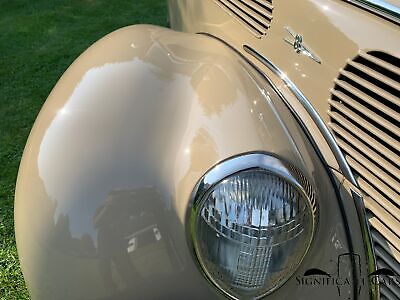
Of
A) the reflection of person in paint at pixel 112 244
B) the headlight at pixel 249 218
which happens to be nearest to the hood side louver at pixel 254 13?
the headlight at pixel 249 218

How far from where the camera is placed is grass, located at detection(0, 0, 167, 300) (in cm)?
311

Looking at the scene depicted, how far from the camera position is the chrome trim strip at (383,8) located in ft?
4.62

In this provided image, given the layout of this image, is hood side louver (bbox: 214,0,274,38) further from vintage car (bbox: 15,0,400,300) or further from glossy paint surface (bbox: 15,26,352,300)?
glossy paint surface (bbox: 15,26,352,300)

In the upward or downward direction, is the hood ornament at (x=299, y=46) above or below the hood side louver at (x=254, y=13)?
→ above

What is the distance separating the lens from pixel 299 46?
1.74 metres

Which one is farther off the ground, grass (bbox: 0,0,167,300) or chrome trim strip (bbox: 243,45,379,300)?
chrome trim strip (bbox: 243,45,379,300)

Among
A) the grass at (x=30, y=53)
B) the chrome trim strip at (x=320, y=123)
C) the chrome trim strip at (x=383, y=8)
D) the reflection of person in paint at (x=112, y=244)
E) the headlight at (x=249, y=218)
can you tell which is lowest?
the grass at (x=30, y=53)

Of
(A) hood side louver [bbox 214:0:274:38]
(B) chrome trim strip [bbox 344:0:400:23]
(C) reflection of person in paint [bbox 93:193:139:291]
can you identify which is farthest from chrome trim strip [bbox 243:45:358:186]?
(C) reflection of person in paint [bbox 93:193:139:291]

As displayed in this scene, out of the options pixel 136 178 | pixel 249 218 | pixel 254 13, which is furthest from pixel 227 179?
pixel 254 13

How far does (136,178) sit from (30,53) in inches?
164

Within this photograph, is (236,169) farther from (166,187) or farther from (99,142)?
(99,142)

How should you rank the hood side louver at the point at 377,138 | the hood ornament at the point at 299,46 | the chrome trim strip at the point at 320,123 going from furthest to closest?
the hood ornament at the point at 299,46 < the chrome trim strip at the point at 320,123 < the hood side louver at the point at 377,138

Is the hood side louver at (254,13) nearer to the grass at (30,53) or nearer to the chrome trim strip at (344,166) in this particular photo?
the chrome trim strip at (344,166)

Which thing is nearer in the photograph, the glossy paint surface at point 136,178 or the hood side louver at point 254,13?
the glossy paint surface at point 136,178
